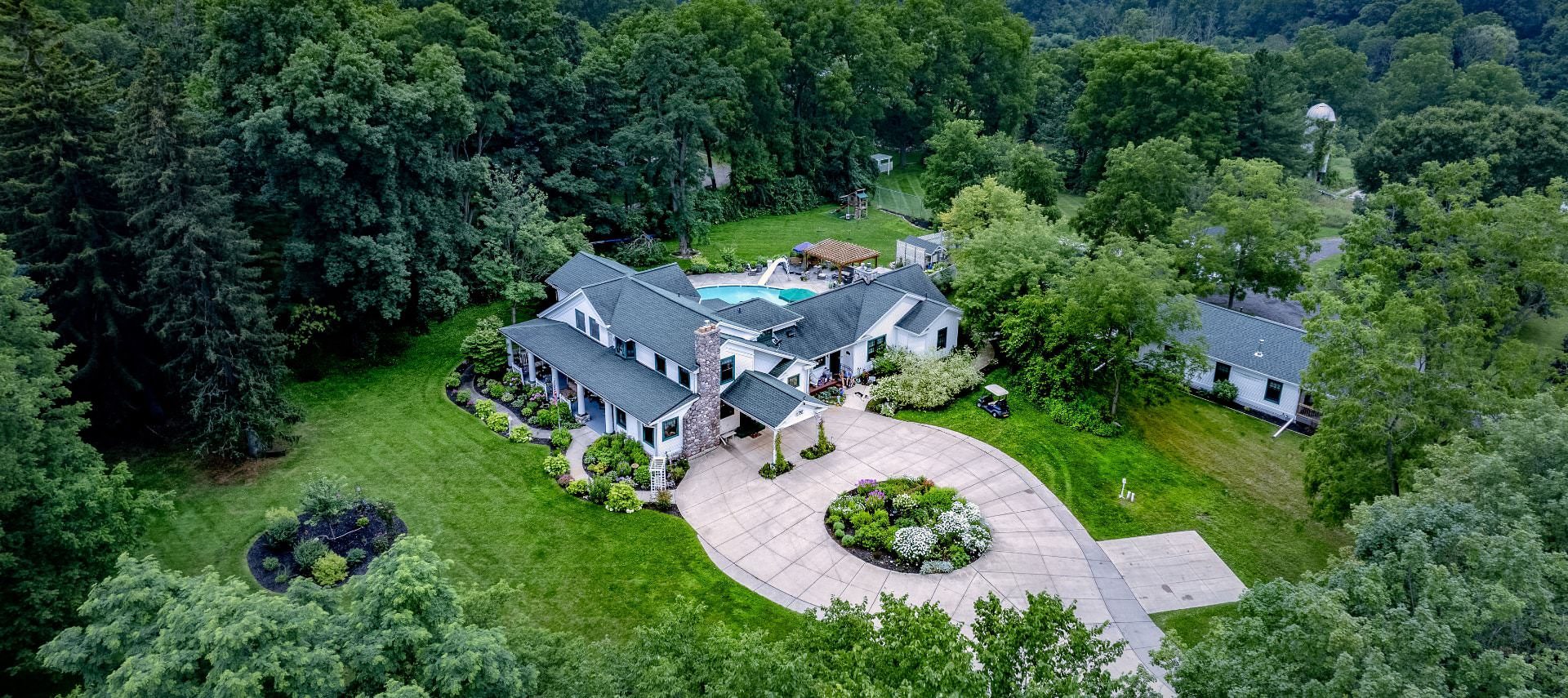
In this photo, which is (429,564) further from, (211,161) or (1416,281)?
(1416,281)

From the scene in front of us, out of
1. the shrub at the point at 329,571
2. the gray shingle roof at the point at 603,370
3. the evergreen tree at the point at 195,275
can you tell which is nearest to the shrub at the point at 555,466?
the gray shingle roof at the point at 603,370

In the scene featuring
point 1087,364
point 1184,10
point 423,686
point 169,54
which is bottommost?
point 1087,364

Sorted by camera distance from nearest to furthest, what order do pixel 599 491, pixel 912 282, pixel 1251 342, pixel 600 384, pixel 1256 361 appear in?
1. pixel 599 491
2. pixel 600 384
3. pixel 1256 361
4. pixel 1251 342
5. pixel 912 282

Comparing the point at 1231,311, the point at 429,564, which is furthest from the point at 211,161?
the point at 1231,311

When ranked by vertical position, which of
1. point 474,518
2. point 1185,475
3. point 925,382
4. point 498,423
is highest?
point 925,382

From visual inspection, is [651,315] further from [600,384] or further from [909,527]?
[909,527]

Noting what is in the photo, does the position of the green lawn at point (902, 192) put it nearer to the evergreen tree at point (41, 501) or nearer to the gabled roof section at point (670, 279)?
the gabled roof section at point (670, 279)

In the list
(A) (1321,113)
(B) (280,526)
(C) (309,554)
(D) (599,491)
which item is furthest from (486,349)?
(A) (1321,113)
